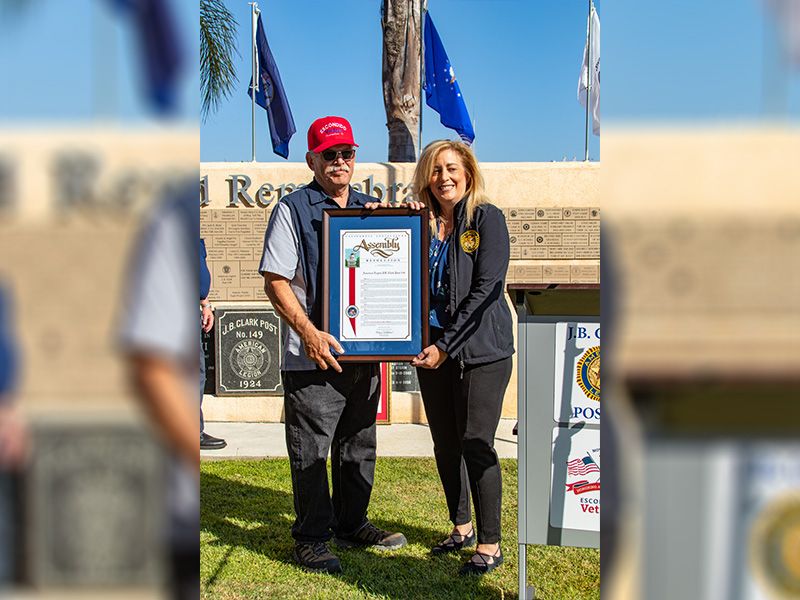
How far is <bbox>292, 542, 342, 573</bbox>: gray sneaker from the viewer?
3371 mm

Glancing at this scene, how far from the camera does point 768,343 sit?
493mm

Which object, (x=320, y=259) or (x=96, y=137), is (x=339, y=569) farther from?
(x=96, y=137)

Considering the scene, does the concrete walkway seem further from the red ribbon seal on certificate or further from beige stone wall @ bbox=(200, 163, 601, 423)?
the red ribbon seal on certificate

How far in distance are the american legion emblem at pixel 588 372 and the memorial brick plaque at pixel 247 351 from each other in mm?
4660

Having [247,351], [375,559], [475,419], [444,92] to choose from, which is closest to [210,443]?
[247,351]

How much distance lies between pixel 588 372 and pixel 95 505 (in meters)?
2.53

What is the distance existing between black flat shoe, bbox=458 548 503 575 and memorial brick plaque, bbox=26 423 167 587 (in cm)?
306

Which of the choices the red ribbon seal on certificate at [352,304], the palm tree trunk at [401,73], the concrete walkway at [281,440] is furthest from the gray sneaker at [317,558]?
the palm tree trunk at [401,73]

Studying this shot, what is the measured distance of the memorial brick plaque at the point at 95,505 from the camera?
433 millimetres

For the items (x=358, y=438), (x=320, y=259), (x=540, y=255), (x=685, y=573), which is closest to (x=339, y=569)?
(x=358, y=438)

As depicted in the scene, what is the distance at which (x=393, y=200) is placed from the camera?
7.33 meters

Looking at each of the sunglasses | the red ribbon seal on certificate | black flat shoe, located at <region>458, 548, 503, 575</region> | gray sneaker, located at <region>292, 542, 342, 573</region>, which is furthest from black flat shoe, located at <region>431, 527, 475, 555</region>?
the sunglasses

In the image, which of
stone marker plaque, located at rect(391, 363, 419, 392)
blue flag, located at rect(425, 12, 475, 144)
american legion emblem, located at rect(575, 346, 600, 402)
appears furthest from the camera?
blue flag, located at rect(425, 12, 475, 144)

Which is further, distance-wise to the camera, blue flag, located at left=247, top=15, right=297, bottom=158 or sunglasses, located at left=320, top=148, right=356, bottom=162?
blue flag, located at left=247, top=15, right=297, bottom=158
